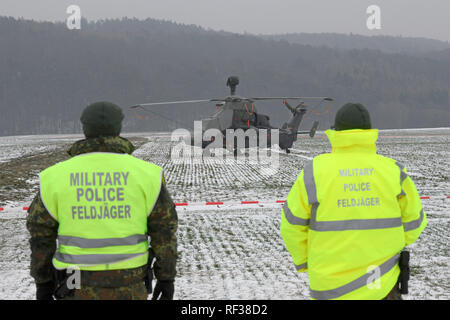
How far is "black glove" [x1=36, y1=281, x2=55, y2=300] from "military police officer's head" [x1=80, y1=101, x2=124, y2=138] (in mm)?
945

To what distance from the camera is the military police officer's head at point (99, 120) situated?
2.60 meters

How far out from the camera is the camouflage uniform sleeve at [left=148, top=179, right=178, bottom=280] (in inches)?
103

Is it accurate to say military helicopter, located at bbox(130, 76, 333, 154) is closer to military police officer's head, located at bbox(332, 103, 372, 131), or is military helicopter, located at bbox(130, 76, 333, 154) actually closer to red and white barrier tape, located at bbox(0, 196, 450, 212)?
red and white barrier tape, located at bbox(0, 196, 450, 212)

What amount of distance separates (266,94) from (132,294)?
142771 millimetres

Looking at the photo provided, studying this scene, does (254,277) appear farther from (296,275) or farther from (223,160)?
(223,160)

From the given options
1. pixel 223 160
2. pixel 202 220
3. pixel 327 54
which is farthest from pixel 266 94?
pixel 202 220

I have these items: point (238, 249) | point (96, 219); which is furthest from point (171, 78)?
point (96, 219)

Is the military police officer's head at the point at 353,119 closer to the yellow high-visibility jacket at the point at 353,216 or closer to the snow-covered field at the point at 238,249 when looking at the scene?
the yellow high-visibility jacket at the point at 353,216

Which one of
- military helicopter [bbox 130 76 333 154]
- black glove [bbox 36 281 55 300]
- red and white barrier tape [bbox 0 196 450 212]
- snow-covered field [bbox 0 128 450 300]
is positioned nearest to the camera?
black glove [bbox 36 281 55 300]

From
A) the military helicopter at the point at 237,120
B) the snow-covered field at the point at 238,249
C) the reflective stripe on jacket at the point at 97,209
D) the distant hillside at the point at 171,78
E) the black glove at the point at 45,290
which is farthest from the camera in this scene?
the distant hillside at the point at 171,78


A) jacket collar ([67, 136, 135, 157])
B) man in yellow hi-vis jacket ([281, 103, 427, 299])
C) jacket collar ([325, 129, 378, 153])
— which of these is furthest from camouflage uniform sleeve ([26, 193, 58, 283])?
jacket collar ([325, 129, 378, 153])

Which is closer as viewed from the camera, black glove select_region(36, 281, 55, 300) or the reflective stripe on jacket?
the reflective stripe on jacket

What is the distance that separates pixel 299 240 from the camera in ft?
8.95

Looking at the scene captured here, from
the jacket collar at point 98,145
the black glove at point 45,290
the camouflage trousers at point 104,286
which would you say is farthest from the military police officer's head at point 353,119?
the black glove at point 45,290
